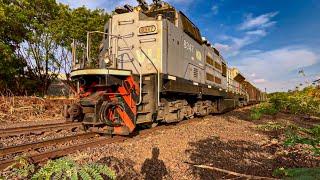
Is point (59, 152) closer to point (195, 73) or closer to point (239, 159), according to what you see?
point (239, 159)

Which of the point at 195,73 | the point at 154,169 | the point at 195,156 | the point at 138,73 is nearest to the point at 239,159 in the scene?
the point at 195,156

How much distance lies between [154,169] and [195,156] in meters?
1.08

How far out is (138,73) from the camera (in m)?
8.52

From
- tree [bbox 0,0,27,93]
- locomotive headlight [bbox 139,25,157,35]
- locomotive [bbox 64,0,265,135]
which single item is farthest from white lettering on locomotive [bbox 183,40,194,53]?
tree [bbox 0,0,27,93]

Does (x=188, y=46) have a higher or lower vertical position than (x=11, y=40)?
lower

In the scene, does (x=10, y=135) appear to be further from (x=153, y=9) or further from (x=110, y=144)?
(x=153, y=9)

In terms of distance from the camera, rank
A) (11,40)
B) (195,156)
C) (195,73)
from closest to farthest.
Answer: (195,156), (195,73), (11,40)

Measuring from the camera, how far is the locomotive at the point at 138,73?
743 cm

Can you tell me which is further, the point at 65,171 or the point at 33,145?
the point at 33,145

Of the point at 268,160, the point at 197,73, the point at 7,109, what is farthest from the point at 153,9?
the point at 7,109

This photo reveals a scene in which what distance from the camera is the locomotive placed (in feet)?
24.4

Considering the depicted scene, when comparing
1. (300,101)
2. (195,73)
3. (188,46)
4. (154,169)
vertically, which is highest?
(188,46)

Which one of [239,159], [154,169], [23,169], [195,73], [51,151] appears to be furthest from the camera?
[195,73]

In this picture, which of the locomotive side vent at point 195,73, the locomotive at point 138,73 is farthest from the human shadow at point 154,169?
the locomotive side vent at point 195,73
